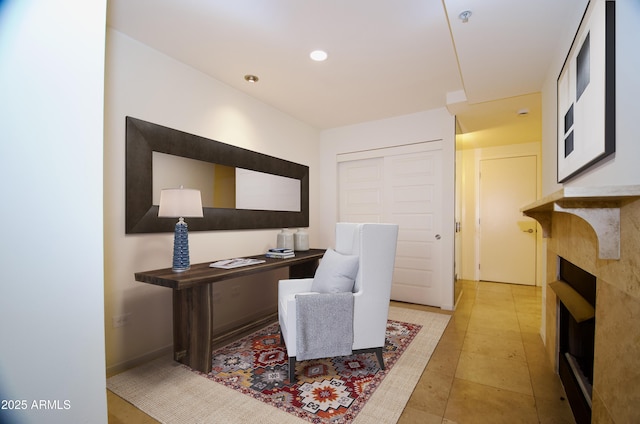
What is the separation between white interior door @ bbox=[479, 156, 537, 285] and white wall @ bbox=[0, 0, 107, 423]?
5.80 meters

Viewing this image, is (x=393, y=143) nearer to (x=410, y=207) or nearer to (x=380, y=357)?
(x=410, y=207)

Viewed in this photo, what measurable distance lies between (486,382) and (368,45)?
263cm

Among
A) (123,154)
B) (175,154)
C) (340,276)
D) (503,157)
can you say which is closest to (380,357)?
(340,276)

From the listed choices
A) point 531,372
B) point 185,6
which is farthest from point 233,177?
point 531,372

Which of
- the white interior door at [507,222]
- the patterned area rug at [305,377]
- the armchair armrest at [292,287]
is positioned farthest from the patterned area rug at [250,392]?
the white interior door at [507,222]

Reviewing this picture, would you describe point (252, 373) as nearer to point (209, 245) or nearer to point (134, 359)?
point (134, 359)

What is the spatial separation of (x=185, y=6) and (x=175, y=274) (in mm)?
1805

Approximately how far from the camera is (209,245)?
281 cm

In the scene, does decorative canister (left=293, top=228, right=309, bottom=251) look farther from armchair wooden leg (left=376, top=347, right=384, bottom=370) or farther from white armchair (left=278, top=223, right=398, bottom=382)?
armchair wooden leg (left=376, top=347, right=384, bottom=370)

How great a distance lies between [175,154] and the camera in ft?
8.23

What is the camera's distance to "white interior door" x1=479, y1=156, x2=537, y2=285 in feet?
16.3

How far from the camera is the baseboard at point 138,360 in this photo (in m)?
2.11

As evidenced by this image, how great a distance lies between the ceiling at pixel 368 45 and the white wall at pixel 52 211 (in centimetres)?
149

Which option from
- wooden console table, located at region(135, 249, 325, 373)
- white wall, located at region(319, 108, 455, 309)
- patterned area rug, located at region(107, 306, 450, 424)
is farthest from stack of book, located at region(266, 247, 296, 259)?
white wall, located at region(319, 108, 455, 309)
